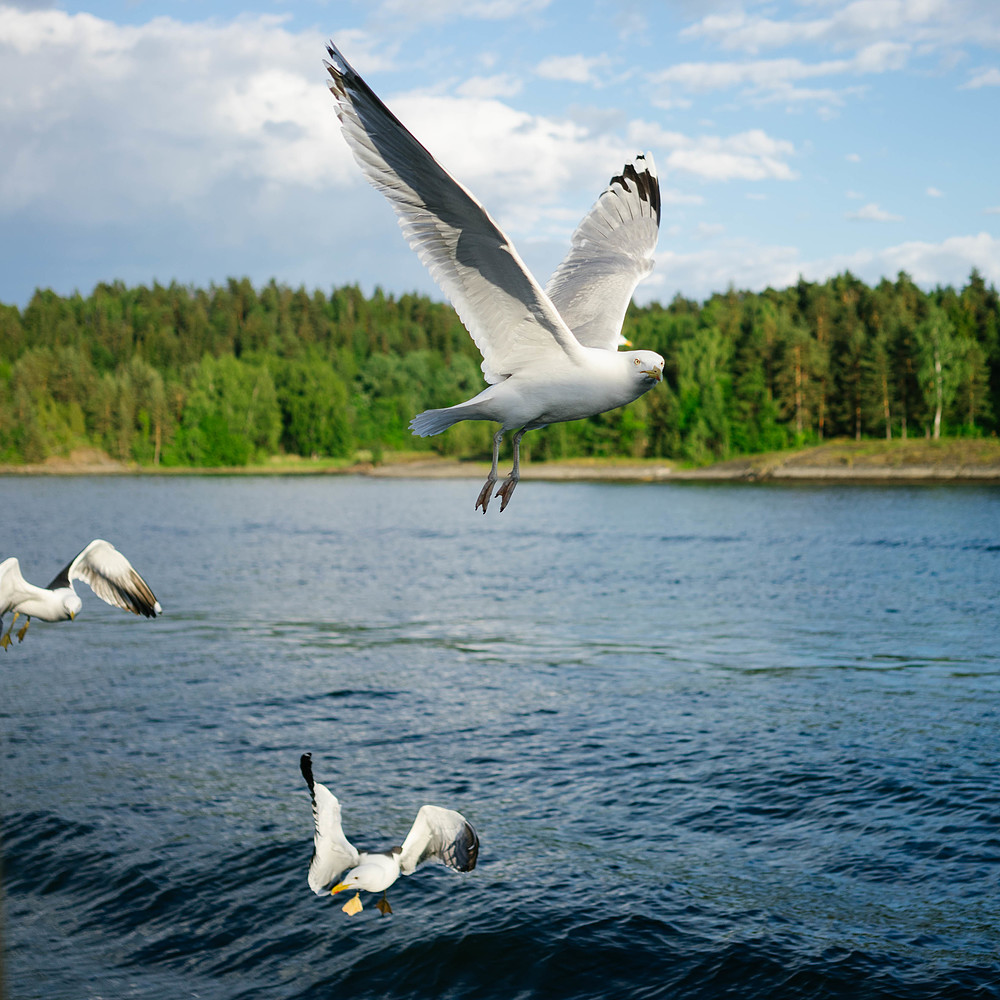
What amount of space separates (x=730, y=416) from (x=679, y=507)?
16.0 metres

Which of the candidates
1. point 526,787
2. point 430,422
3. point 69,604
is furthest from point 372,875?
point 526,787

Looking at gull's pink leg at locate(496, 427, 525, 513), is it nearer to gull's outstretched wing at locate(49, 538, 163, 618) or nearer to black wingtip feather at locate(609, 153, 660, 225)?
gull's outstretched wing at locate(49, 538, 163, 618)

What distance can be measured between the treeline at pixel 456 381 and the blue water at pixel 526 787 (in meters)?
55.1

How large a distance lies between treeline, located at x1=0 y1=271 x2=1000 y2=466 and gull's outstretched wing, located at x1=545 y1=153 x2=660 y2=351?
87.6m

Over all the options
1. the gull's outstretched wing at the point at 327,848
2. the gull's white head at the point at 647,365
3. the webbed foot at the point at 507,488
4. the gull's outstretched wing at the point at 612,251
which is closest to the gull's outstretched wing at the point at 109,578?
the gull's outstretched wing at the point at 327,848

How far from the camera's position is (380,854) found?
20.8ft

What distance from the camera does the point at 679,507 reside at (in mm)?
107250

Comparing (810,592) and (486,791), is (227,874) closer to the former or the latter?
(486,791)

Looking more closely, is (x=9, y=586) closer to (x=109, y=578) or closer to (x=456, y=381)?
(x=109, y=578)

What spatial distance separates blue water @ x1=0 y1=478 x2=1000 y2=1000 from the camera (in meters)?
15.6

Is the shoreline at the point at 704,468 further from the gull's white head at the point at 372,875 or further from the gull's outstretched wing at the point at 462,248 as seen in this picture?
the gull's outstretched wing at the point at 462,248

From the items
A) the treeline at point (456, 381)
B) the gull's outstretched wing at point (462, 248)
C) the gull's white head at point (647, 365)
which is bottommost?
the gull's white head at point (647, 365)

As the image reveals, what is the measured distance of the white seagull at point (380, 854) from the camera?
577 centimetres

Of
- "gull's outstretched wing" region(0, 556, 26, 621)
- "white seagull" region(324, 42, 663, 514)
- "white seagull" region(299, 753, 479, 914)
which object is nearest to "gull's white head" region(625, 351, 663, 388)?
"white seagull" region(324, 42, 663, 514)
